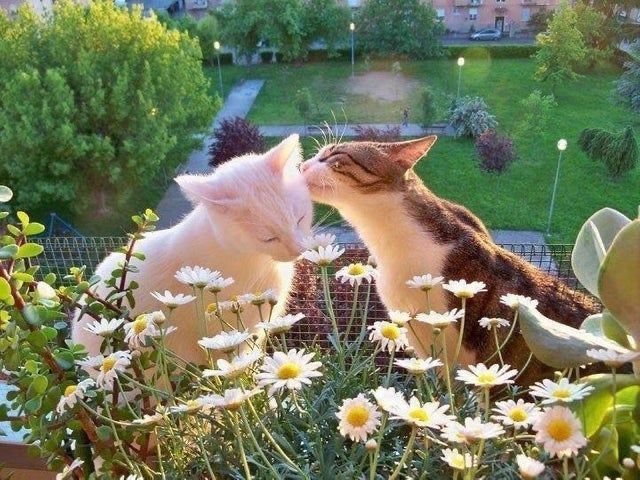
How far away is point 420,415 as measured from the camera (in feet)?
Answer: 0.98

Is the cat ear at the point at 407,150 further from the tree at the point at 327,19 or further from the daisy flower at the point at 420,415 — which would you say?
the tree at the point at 327,19

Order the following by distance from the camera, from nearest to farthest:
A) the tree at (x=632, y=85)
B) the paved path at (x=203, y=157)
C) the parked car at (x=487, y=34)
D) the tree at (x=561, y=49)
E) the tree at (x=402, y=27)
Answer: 1. the paved path at (x=203, y=157)
2. the tree at (x=632, y=85)
3. the tree at (x=561, y=49)
4. the tree at (x=402, y=27)
5. the parked car at (x=487, y=34)

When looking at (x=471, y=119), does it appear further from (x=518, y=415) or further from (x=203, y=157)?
(x=518, y=415)

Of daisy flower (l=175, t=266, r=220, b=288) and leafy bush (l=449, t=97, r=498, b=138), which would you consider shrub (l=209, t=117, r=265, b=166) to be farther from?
daisy flower (l=175, t=266, r=220, b=288)

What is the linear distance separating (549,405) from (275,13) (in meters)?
7.47

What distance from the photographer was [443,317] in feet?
1.33

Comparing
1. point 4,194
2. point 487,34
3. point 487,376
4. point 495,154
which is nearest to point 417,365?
point 487,376

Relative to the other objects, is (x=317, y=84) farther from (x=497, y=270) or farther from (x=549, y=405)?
(x=549, y=405)

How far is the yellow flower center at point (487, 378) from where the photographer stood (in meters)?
0.33

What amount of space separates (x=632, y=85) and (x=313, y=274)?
543cm

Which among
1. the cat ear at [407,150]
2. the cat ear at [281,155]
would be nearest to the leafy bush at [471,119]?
the cat ear at [407,150]

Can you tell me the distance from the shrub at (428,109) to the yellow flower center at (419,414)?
5527 mm

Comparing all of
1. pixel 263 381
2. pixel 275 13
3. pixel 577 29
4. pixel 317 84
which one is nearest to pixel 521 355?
pixel 263 381

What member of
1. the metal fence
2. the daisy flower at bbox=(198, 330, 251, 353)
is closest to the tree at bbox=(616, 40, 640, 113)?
the metal fence
